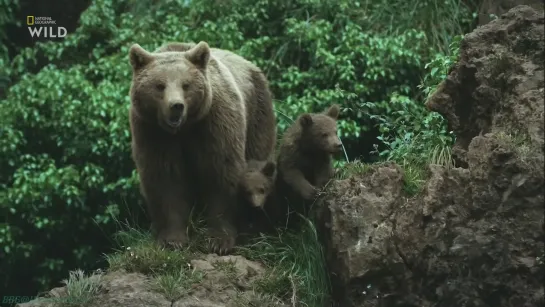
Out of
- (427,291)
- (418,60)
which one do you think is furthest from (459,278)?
(418,60)

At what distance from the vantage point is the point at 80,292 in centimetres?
695

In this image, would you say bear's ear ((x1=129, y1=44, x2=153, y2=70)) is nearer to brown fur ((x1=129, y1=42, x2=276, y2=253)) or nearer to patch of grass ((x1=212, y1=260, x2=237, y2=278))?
brown fur ((x1=129, y1=42, x2=276, y2=253))

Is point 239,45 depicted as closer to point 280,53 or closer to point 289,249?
point 280,53

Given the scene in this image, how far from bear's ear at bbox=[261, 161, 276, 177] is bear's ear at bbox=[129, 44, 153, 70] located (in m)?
1.24

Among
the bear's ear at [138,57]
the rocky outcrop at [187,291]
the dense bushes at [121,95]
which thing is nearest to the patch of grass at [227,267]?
the rocky outcrop at [187,291]

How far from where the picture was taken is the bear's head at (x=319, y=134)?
7330 mm

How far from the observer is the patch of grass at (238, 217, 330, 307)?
713cm

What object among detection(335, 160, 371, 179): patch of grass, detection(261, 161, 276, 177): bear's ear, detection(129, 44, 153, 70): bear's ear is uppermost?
detection(129, 44, 153, 70): bear's ear

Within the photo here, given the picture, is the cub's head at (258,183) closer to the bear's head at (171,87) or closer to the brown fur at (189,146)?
the brown fur at (189,146)

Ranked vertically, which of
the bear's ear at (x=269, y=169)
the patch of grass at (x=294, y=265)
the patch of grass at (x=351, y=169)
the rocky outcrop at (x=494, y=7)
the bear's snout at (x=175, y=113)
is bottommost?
the patch of grass at (x=294, y=265)

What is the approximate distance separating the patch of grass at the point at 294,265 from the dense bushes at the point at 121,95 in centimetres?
276

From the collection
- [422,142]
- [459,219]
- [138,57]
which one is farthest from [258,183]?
[459,219]

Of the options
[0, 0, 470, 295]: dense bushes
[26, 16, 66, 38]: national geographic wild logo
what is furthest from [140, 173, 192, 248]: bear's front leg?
[26, 16, 66, 38]: national geographic wild logo

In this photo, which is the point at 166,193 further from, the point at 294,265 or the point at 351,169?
the point at 351,169
